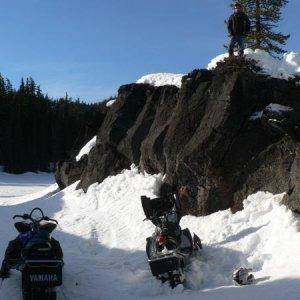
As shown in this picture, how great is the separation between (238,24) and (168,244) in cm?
941

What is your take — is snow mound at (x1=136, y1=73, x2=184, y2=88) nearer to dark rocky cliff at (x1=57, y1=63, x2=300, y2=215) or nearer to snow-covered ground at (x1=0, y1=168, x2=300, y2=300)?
dark rocky cliff at (x1=57, y1=63, x2=300, y2=215)

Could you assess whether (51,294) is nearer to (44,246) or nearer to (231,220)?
(44,246)

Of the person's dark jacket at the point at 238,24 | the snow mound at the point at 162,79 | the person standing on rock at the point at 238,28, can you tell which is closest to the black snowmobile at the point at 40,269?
the person standing on rock at the point at 238,28

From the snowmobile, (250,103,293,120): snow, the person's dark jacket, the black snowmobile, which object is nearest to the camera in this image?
the black snowmobile

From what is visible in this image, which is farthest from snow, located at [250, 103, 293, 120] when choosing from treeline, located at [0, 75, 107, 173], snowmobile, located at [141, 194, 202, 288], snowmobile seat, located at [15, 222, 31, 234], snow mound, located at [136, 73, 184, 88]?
treeline, located at [0, 75, 107, 173]

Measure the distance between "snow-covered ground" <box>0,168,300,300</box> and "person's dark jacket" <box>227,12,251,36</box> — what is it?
5.60 meters

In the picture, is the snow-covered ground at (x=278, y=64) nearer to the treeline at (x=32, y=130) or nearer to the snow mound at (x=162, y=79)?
the snow mound at (x=162, y=79)

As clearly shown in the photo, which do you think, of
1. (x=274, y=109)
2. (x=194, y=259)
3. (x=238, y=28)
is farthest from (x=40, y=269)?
(x=238, y=28)

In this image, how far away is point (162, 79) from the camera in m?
20.6

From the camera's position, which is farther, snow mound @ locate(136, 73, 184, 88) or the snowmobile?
snow mound @ locate(136, 73, 184, 88)

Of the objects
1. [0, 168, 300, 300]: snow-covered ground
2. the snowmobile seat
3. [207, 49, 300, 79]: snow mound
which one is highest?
[207, 49, 300, 79]: snow mound

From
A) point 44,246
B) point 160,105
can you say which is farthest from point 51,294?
point 160,105

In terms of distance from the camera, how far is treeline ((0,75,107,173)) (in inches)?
2117

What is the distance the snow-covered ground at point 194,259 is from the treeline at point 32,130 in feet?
122
